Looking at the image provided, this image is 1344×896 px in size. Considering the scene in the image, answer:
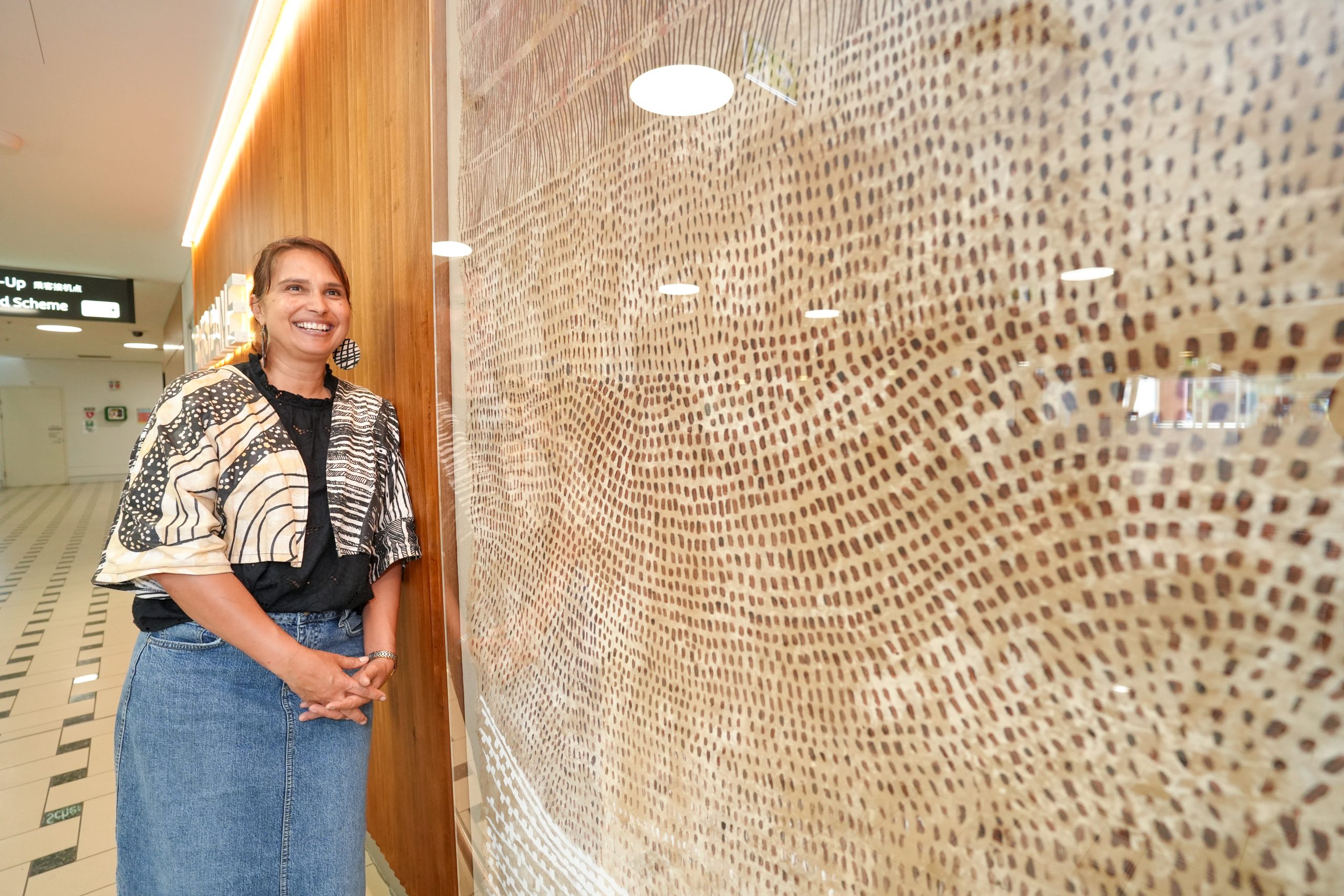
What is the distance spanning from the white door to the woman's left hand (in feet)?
63.4

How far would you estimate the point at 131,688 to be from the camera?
3.68 feet

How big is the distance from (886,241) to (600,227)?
0.42 metres

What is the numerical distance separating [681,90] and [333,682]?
1.10 meters

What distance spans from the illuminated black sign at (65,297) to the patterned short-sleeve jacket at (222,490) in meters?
9.22

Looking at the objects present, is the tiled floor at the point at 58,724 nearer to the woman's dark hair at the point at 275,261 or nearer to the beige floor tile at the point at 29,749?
the beige floor tile at the point at 29,749

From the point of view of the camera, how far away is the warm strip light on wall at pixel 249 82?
2.56m

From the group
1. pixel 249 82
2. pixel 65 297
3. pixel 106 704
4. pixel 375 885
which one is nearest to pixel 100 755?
pixel 106 704

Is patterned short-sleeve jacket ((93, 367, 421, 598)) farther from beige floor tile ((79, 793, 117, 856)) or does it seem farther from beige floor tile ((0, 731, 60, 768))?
beige floor tile ((0, 731, 60, 768))

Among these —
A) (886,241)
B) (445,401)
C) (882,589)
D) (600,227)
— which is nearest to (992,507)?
(882,589)

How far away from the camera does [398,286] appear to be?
1.48 meters

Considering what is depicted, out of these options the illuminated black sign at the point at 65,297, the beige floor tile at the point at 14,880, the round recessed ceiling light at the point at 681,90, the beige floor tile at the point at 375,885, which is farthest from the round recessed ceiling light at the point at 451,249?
the illuminated black sign at the point at 65,297

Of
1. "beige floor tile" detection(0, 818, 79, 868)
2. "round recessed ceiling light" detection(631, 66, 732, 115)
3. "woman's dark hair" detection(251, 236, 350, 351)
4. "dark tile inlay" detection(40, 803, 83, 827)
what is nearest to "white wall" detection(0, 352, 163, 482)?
"dark tile inlay" detection(40, 803, 83, 827)

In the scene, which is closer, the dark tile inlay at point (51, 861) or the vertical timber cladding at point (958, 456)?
the vertical timber cladding at point (958, 456)

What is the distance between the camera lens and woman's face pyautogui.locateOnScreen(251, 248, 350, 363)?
4.13 ft
